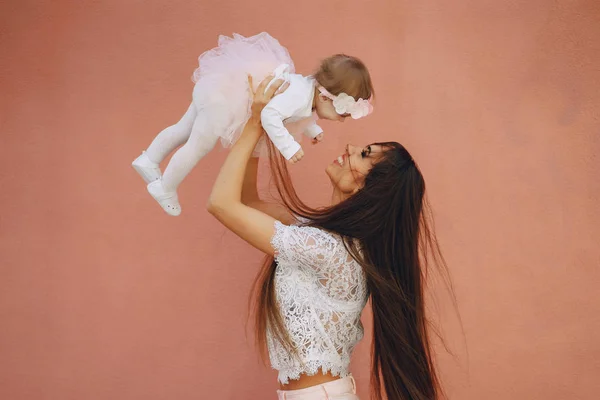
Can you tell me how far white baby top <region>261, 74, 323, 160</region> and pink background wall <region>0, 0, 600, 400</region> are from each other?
2.83 feet

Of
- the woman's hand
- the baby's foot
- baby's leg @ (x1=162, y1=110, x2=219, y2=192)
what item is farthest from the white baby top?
the baby's foot

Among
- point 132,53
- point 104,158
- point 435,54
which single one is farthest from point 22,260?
point 435,54

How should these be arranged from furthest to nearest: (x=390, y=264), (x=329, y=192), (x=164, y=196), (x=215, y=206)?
(x=329, y=192) < (x=164, y=196) < (x=390, y=264) < (x=215, y=206)

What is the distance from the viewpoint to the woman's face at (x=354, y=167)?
205 cm

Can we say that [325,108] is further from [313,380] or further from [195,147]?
[313,380]

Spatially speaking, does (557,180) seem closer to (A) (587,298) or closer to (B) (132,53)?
(A) (587,298)

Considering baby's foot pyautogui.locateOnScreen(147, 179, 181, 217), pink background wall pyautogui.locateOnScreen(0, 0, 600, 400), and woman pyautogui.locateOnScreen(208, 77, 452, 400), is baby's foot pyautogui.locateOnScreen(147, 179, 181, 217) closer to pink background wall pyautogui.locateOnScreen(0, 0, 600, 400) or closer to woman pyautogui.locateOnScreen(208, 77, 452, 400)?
woman pyautogui.locateOnScreen(208, 77, 452, 400)

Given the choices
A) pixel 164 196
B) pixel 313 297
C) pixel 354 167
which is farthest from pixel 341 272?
pixel 164 196

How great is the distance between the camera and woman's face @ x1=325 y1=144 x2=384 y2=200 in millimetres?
2055

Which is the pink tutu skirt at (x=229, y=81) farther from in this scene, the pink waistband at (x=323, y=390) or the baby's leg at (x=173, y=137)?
the pink waistband at (x=323, y=390)

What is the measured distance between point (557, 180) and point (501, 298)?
490mm

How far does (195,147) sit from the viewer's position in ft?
6.77

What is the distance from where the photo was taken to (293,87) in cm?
201

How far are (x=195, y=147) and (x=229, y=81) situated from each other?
199 millimetres
